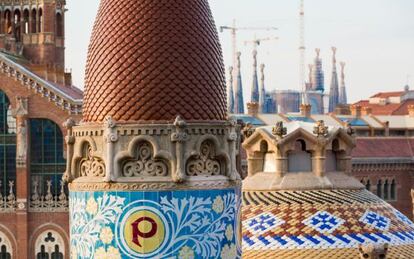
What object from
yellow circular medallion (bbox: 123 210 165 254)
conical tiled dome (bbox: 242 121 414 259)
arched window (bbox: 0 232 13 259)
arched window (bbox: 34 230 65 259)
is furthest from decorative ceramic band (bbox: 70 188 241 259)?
arched window (bbox: 0 232 13 259)

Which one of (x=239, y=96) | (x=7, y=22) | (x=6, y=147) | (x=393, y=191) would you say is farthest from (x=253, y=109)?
(x=239, y=96)

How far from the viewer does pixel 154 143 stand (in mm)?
11031

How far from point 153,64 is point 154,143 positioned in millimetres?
747

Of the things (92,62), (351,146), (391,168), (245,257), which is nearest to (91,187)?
(92,62)

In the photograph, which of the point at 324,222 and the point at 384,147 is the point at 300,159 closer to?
the point at 324,222

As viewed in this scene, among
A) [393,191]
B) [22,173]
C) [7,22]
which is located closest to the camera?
[22,173]

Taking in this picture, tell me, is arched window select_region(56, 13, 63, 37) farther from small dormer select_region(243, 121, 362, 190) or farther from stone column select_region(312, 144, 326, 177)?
stone column select_region(312, 144, 326, 177)

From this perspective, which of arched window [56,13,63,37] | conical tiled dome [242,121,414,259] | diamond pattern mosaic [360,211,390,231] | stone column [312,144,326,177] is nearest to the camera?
conical tiled dome [242,121,414,259]

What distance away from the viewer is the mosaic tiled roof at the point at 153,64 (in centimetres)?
1120

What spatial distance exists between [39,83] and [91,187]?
48699mm

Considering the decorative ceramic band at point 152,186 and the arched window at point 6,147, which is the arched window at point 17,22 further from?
the decorative ceramic band at point 152,186

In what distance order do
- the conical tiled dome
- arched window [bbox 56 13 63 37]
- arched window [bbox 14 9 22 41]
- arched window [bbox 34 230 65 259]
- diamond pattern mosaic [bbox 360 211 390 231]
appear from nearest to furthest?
the conical tiled dome
diamond pattern mosaic [bbox 360 211 390 231]
arched window [bbox 34 230 65 259]
arched window [bbox 56 13 63 37]
arched window [bbox 14 9 22 41]

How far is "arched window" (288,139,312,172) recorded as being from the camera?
23109 millimetres

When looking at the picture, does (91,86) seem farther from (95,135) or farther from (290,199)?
(290,199)
